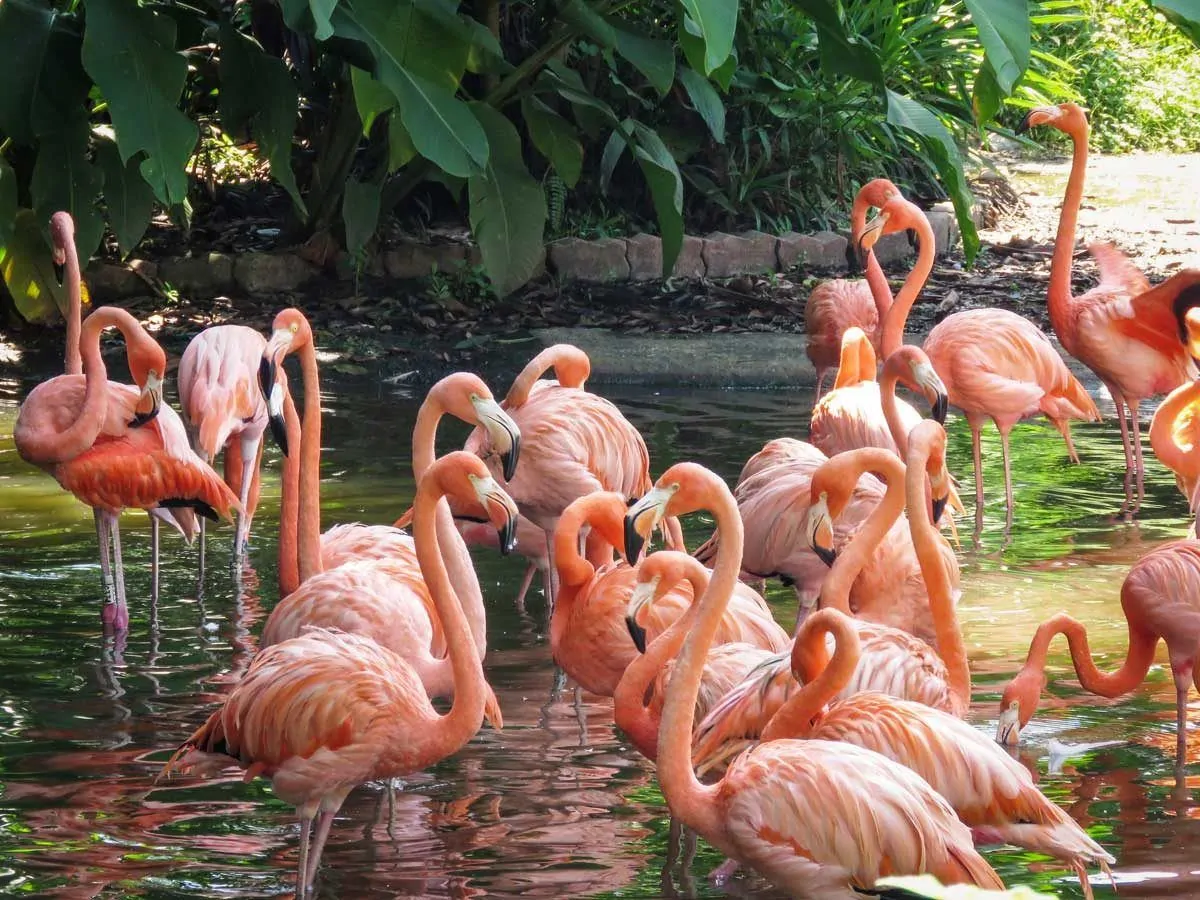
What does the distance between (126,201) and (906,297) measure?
448cm

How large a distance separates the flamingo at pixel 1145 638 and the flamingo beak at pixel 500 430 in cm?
142

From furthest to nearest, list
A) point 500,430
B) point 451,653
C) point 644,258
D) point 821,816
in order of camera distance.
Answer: point 644,258 → point 500,430 → point 451,653 → point 821,816

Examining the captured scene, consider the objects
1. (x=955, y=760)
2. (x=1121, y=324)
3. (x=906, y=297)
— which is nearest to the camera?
(x=955, y=760)

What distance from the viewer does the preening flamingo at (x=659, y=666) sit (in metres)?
3.46

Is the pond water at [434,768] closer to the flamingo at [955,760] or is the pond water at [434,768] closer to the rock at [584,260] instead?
the flamingo at [955,760]

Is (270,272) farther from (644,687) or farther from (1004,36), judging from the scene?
(644,687)

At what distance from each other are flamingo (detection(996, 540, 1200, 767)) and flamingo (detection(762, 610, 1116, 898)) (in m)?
0.81

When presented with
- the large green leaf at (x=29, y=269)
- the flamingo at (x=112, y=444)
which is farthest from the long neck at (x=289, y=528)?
the large green leaf at (x=29, y=269)

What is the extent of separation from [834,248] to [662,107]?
169cm

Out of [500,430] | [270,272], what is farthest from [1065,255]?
[270,272]

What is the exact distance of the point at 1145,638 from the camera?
14.0ft

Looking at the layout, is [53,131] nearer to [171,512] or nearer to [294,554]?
[171,512]

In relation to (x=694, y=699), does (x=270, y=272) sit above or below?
above

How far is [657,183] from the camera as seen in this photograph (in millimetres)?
8227
